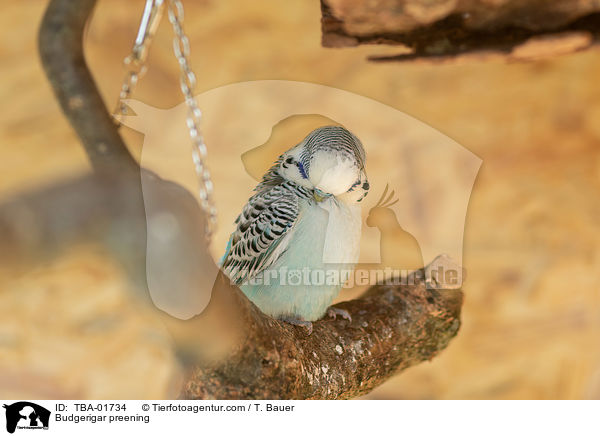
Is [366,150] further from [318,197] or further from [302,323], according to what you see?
[302,323]

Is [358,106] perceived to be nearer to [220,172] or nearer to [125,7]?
[220,172]

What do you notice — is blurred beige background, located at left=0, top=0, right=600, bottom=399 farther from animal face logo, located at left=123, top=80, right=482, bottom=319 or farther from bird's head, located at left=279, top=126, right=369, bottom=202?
bird's head, located at left=279, top=126, right=369, bottom=202

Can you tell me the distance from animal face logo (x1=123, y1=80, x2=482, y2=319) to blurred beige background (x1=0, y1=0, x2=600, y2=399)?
2.1 inches

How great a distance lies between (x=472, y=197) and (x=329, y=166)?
931mm

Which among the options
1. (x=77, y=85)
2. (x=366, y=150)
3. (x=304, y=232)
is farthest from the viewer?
(x=366, y=150)

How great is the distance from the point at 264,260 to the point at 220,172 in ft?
1.84

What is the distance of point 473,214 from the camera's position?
2246mm

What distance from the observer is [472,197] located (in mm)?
2234

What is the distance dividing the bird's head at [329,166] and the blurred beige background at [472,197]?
1.38ft
